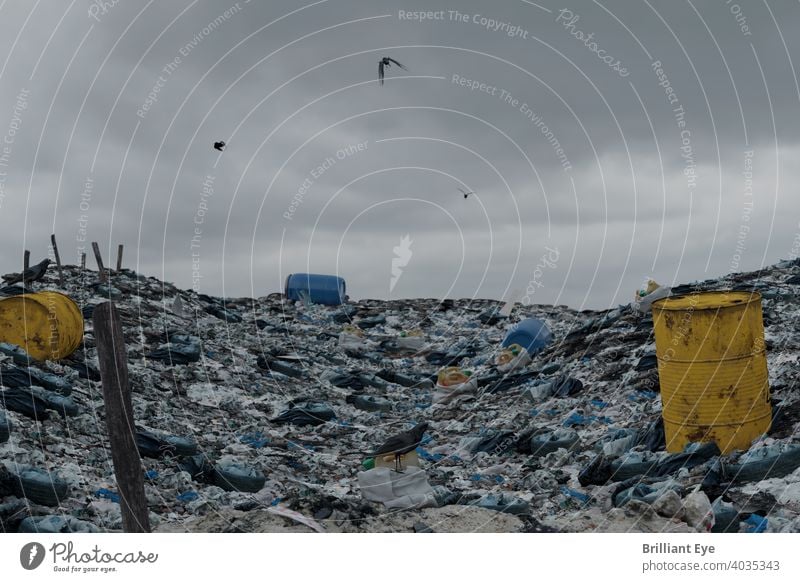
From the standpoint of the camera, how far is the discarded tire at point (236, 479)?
8.00 m

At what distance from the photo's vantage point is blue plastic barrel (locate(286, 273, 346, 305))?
81.9ft

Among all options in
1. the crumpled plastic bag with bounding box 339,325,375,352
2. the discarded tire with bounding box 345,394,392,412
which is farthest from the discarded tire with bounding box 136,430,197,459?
the crumpled plastic bag with bounding box 339,325,375,352

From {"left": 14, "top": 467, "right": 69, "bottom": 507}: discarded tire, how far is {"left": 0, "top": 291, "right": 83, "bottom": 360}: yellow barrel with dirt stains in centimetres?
471

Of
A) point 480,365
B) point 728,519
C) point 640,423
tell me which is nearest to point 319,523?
point 728,519

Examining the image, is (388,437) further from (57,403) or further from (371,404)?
(57,403)

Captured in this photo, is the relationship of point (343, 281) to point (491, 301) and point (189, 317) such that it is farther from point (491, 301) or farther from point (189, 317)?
point (189, 317)

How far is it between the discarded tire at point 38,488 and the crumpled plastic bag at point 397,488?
2.95 meters

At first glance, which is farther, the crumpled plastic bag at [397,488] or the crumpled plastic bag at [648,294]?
the crumpled plastic bag at [648,294]

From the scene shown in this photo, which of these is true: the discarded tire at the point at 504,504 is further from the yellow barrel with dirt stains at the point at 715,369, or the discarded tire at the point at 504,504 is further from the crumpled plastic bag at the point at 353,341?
the crumpled plastic bag at the point at 353,341

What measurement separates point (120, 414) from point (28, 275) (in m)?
13.9

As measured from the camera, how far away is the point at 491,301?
26.4 meters

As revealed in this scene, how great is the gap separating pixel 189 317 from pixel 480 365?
8050mm

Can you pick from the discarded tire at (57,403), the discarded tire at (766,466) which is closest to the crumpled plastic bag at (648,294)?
the discarded tire at (766,466)
